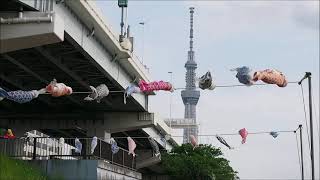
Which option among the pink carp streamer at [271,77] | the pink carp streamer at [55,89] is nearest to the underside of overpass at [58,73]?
the pink carp streamer at [55,89]

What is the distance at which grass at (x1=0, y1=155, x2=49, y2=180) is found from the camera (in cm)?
2666

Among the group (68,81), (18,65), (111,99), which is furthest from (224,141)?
(18,65)

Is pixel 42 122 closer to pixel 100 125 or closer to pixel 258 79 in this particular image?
pixel 100 125

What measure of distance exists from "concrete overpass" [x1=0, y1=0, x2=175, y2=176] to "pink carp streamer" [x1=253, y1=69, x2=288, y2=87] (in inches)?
293

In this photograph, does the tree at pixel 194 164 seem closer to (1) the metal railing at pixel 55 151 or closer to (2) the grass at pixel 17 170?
(1) the metal railing at pixel 55 151

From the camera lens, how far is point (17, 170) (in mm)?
27703

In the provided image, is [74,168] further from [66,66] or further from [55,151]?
[66,66]

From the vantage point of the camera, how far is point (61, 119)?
167ft

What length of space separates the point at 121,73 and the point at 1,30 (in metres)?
15.0

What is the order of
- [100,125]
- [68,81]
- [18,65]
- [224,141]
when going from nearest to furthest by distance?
[18,65] → [68,81] → [224,141] → [100,125]

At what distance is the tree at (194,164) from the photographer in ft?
238

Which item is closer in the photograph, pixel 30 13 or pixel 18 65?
pixel 30 13

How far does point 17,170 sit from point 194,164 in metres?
46.7

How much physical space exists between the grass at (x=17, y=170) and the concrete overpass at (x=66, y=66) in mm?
4676
